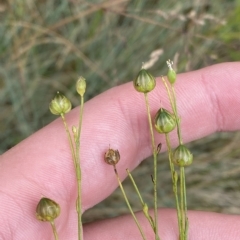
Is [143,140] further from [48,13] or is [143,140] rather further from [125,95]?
[48,13]

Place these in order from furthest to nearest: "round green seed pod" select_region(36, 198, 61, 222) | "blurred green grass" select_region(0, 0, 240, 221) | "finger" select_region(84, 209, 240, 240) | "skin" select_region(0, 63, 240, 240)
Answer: "blurred green grass" select_region(0, 0, 240, 221) < "finger" select_region(84, 209, 240, 240) < "skin" select_region(0, 63, 240, 240) < "round green seed pod" select_region(36, 198, 61, 222)

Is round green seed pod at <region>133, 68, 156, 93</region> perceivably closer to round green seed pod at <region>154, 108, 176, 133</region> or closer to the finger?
round green seed pod at <region>154, 108, 176, 133</region>

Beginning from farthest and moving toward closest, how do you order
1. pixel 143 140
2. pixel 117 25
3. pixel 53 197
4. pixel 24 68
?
pixel 117 25, pixel 24 68, pixel 143 140, pixel 53 197

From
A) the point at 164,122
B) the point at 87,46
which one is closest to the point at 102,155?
the point at 164,122

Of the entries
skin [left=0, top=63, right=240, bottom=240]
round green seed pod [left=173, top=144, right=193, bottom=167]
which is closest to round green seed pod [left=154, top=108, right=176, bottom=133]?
round green seed pod [left=173, top=144, right=193, bottom=167]

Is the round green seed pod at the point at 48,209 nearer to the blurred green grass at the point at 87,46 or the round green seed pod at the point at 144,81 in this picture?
the round green seed pod at the point at 144,81

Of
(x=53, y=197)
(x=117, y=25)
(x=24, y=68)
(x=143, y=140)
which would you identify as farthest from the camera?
(x=117, y=25)

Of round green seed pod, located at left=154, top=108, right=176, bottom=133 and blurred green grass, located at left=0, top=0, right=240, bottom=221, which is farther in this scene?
blurred green grass, located at left=0, top=0, right=240, bottom=221

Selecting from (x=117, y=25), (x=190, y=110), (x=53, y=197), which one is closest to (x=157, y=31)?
(x=117, y=25)
